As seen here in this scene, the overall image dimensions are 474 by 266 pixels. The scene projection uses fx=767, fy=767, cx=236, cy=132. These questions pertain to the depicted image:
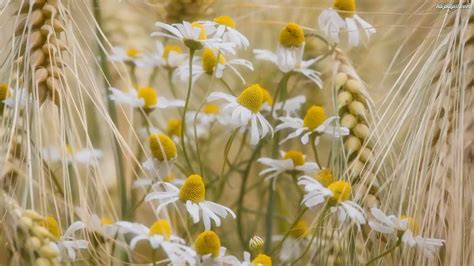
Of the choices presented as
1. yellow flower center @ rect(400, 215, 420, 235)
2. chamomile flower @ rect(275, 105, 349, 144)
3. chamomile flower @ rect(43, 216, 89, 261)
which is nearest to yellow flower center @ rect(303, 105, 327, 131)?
chamomile flower @ rect(275, 105, 349, 144)

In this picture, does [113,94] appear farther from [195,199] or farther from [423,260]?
[423,260]

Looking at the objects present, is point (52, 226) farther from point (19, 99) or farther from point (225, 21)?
point (225, 21)

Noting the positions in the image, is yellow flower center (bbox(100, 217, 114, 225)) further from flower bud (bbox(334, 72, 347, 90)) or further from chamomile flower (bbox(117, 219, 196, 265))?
flower bud (bbox(334, 72, 347, 90))

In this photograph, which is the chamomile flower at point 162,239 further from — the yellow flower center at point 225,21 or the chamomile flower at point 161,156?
the yellow flower center at point 225,21

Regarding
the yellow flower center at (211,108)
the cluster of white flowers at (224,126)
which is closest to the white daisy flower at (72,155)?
the cluster of white flowers at (224,126)

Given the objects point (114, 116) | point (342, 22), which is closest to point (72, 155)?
point (114, 116)
